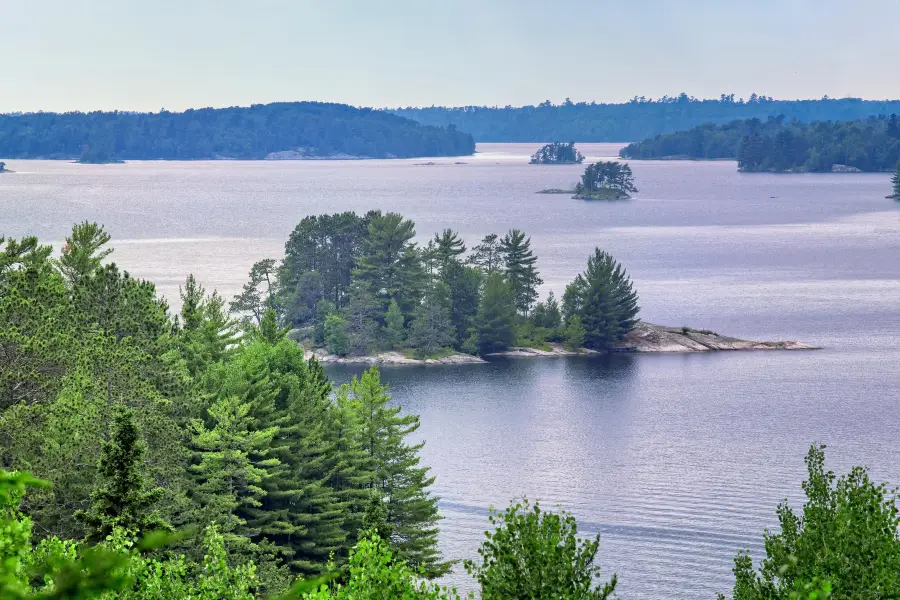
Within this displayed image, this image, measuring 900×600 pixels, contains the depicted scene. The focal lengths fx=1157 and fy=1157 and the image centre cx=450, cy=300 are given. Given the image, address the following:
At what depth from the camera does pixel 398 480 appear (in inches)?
1673

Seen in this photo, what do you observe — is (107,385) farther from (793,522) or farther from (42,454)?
(793,522)

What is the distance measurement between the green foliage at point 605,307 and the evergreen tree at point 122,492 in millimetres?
81959

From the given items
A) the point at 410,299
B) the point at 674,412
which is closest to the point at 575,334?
the point at 410,299

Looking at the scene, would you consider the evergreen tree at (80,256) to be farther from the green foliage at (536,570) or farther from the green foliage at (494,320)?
the green foliage at (494,320)

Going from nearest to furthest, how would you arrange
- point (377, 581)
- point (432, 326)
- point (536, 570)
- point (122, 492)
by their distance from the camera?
point (377, 581), point (536, 570), point (122, 492), point (432, 326)

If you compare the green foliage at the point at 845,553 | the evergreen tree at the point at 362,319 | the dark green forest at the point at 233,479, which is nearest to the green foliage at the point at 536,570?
the dark green forest at the point at 233,479

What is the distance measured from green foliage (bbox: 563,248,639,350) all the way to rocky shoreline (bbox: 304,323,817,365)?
118 cm

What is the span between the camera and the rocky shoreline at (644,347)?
9956 centimetres

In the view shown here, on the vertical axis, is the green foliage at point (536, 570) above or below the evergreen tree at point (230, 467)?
above

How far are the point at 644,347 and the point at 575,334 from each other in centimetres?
671

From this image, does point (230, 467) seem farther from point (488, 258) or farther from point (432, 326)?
point (488, 258)

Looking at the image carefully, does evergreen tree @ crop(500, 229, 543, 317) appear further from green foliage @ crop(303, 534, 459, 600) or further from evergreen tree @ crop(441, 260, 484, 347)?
green foliage @ crop(303, 534, 459, 600)

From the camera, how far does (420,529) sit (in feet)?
136

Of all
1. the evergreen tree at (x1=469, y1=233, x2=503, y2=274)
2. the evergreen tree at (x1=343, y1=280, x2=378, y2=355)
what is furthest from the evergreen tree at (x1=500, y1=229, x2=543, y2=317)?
the evergreen tree at (x1=343, y1=280, x2=378, y2=355)
